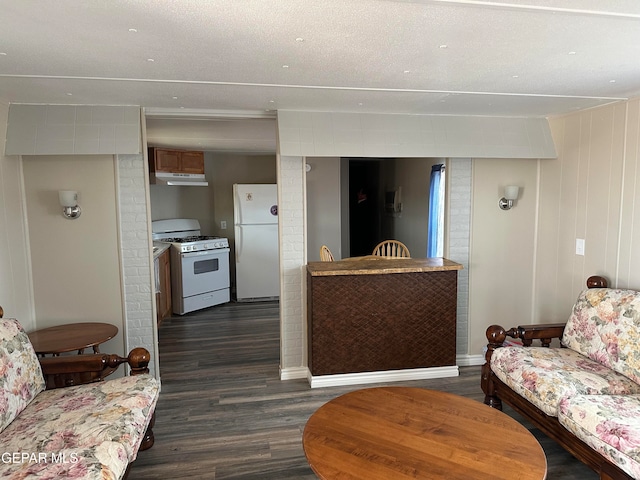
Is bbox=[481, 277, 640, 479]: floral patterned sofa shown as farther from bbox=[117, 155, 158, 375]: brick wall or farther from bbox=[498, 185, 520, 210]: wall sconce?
bbox=[117, 155, 158, 375]: brick wall

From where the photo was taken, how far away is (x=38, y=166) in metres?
3.36

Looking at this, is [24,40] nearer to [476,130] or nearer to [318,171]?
[476,130]

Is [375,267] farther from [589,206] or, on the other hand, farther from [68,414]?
[68,414]

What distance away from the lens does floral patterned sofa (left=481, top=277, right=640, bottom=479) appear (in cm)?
213

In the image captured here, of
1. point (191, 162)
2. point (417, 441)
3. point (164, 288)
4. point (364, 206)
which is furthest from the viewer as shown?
point (364, 206)

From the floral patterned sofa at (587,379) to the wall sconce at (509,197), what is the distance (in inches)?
38.6

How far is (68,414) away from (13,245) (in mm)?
1532

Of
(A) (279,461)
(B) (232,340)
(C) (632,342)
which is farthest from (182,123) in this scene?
(C) (632,342)

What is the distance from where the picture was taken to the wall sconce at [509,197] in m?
3.90

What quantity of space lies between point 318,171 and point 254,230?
1218mm

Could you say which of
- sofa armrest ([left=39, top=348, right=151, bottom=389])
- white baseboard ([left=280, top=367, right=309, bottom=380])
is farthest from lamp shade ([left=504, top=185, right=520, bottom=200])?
sofa armrest ([left=39, top=348, right=151, bottom=389])

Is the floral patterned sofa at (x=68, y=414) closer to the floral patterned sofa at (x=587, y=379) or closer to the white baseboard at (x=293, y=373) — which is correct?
the white baseboard at (x=293, y=373)

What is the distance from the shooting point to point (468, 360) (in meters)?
4.11

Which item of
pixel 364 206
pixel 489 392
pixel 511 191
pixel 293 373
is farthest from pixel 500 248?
pixel 364 206
